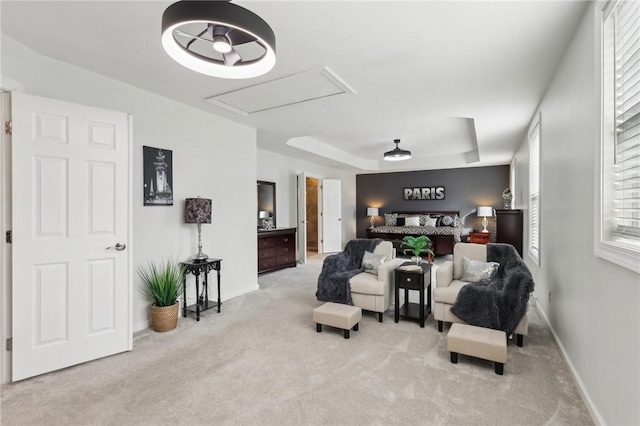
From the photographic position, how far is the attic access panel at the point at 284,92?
2977mm

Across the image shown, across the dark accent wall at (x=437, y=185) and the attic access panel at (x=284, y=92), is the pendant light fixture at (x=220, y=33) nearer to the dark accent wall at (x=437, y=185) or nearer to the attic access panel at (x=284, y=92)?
the attic access panel at (x=284, y=92)

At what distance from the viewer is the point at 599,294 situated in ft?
5.85

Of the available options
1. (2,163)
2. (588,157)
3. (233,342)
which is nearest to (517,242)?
(588,157)

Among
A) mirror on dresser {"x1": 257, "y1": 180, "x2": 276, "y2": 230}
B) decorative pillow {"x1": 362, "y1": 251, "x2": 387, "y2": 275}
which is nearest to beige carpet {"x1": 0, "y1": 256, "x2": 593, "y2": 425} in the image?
decorative pillow {"x1": 362, "y1": 251, "x2": 387, "y2": 275}

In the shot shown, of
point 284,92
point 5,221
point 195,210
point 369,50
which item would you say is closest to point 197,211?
point 195,210

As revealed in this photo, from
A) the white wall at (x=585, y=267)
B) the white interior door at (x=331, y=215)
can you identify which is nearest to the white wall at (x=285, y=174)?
the white interior door at (x=331, y=215)

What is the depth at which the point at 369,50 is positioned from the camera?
97.7 inches

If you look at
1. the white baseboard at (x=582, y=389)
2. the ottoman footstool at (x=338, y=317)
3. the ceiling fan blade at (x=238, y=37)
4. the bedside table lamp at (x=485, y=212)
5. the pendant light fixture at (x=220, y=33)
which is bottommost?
the white baseboard at (x=582, y=389)

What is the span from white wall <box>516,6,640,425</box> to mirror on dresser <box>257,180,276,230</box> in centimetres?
476

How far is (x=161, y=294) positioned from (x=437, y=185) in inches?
306

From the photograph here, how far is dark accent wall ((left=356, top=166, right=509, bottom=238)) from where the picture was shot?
27.0ft

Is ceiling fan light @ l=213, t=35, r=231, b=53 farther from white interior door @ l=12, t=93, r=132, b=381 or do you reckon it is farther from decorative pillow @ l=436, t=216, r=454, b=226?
decorative pillow @ l=436, t=216, r=454, b=226

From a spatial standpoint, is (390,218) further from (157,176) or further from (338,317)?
(157,176)

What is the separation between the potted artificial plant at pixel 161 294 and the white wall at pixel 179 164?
3.8 inches
